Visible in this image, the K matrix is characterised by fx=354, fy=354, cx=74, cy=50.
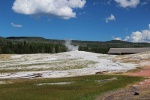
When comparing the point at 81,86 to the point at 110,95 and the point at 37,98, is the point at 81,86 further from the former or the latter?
the point at 37,98

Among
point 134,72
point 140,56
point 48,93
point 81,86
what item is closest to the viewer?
point 48,93

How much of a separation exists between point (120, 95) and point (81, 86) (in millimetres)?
7620

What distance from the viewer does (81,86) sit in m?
43.6

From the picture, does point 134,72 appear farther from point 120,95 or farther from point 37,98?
point 37,98

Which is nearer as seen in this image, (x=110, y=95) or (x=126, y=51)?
(x=110, y=95)

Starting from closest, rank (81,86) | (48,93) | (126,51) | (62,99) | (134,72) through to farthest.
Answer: (62,99) < (48,93) < (81,86) < (134,72) < (126,51)

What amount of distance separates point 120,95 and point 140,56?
6959cm

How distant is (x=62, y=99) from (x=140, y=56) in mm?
74613

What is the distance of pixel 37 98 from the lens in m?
33.5

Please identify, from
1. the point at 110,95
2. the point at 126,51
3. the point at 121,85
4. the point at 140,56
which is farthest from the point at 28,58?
the point at 110,95

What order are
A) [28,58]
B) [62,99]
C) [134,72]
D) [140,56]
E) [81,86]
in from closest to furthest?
[62,99], [81,86], [134,72], [140,56], [28,58]

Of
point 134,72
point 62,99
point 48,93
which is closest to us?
point 62,99

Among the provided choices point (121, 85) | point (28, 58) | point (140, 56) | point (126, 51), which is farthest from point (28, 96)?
point (126, 51)

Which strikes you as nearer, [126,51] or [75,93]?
[75,93]
